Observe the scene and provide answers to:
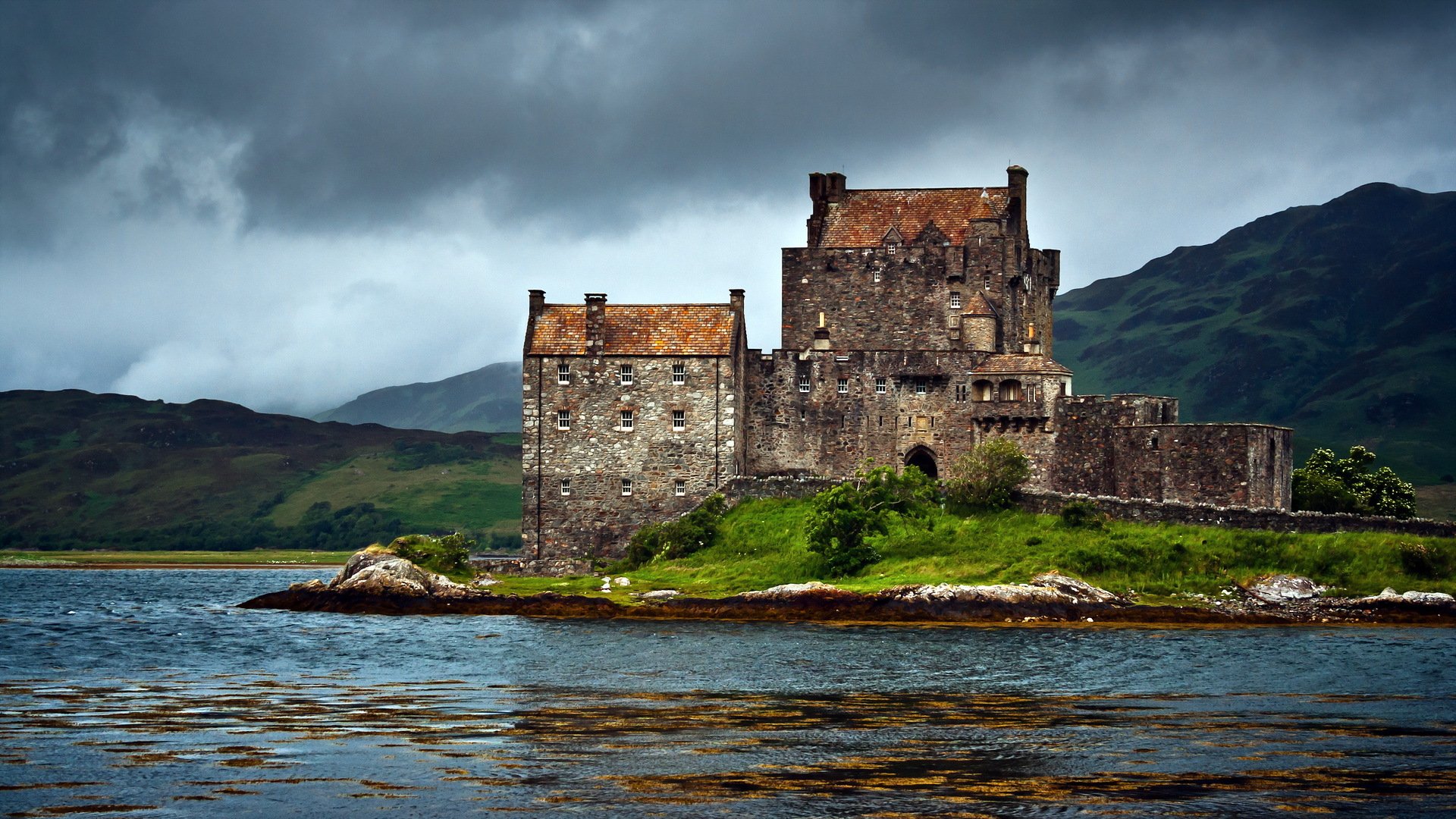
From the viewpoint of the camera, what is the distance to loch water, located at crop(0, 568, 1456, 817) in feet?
72.9

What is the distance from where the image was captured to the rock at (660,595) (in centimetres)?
6100

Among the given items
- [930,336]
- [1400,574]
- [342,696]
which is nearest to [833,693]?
[342,696]

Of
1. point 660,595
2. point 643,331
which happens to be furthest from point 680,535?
point 643,331

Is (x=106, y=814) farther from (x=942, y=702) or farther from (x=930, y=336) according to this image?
(x=930, y=336)

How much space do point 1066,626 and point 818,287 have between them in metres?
29.4

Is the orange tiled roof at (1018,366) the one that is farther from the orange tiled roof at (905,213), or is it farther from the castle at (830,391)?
the orange tiled roof at (905,213)

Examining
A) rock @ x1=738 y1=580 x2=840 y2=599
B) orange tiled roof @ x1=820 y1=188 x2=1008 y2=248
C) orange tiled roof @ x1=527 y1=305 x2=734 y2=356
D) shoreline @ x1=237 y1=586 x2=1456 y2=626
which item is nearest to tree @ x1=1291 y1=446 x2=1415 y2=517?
shoreline @ x1=237 y1=586 x2=1456 y2=626

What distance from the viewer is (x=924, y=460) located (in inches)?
2928

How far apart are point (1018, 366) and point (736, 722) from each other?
42.7 meters

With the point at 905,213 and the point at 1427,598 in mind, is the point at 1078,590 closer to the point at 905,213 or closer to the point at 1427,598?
the point at 1427,598

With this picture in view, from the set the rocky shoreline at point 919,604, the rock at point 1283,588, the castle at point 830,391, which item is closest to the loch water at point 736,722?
the rocky shoreline at point 919,604

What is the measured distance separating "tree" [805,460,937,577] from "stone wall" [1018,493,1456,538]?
6.86 m

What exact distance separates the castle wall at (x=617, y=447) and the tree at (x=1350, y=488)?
26.4m

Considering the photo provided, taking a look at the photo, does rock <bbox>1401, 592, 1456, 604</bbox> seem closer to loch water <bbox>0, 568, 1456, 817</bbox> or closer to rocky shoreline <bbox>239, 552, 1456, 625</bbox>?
rocky shoreline <bbox>239, 552, 1456, 625</bbox>
